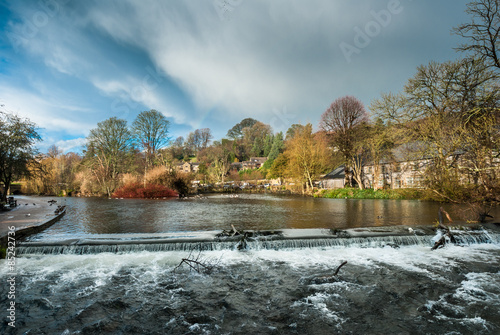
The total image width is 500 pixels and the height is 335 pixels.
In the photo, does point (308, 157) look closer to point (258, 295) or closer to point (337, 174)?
point (337, 174)

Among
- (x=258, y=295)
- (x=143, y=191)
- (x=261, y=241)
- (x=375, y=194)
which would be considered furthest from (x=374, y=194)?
(x=143, y=191)

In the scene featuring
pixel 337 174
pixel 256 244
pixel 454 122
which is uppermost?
pixel 454 122

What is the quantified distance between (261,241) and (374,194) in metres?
23.2

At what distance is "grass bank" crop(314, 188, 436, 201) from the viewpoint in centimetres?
2382

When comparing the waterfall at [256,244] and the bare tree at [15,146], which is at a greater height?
the bare tree at [15,146]

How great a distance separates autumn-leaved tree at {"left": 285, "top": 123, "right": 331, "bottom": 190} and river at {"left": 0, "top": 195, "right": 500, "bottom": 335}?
27.1 meters

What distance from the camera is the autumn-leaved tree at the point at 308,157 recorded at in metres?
35.2

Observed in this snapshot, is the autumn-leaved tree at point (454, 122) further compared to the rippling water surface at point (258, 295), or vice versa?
the autumn-leaved tree at point (454, 122)

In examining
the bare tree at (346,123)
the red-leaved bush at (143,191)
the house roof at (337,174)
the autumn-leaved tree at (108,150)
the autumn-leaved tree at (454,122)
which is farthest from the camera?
the house roof at (337,174)

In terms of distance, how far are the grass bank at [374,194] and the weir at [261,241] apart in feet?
39.8

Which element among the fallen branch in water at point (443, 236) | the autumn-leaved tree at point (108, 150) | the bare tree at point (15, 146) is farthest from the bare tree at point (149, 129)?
the fallen branch in water at point (443, 236)

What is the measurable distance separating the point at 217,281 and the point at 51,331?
3171 mm

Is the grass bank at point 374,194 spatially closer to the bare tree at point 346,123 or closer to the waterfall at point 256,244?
the bare tree at point 346,123

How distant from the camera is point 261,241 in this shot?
870 cm
